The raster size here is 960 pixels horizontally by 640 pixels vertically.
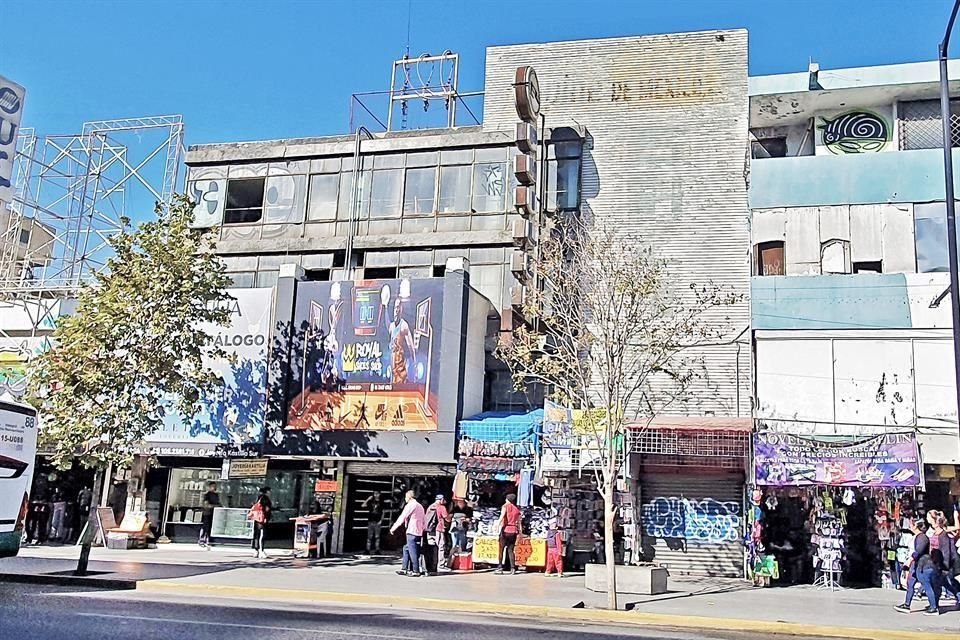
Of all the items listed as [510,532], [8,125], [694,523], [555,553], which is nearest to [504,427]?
[510,532]

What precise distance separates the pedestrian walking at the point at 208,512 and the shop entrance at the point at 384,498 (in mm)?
3770

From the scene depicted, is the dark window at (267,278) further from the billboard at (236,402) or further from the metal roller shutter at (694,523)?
the metal roller shutter at (694,523)

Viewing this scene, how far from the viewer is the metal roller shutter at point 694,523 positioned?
2173cm

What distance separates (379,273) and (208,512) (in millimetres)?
8038

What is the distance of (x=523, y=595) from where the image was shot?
52.5 ft

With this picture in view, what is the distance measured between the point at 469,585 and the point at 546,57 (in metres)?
15.6

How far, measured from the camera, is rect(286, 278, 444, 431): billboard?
22453 mm

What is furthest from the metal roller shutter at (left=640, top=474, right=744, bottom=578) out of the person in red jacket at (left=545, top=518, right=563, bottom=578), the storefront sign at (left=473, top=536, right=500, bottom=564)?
the storefront sign at (left=473, top=536, right=500, bottom=564)

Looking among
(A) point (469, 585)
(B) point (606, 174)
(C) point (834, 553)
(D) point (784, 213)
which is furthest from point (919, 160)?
(A) point (469, 585)

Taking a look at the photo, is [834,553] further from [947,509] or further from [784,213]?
[784,213]

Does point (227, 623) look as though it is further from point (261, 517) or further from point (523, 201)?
point (523, 201)

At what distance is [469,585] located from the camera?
684 inches

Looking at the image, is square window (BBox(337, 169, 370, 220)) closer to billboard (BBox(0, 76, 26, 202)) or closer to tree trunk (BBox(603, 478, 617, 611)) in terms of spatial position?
billboard (BBox(0, 76, 26, 202))

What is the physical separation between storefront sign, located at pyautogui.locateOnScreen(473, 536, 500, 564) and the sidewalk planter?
4.15m
